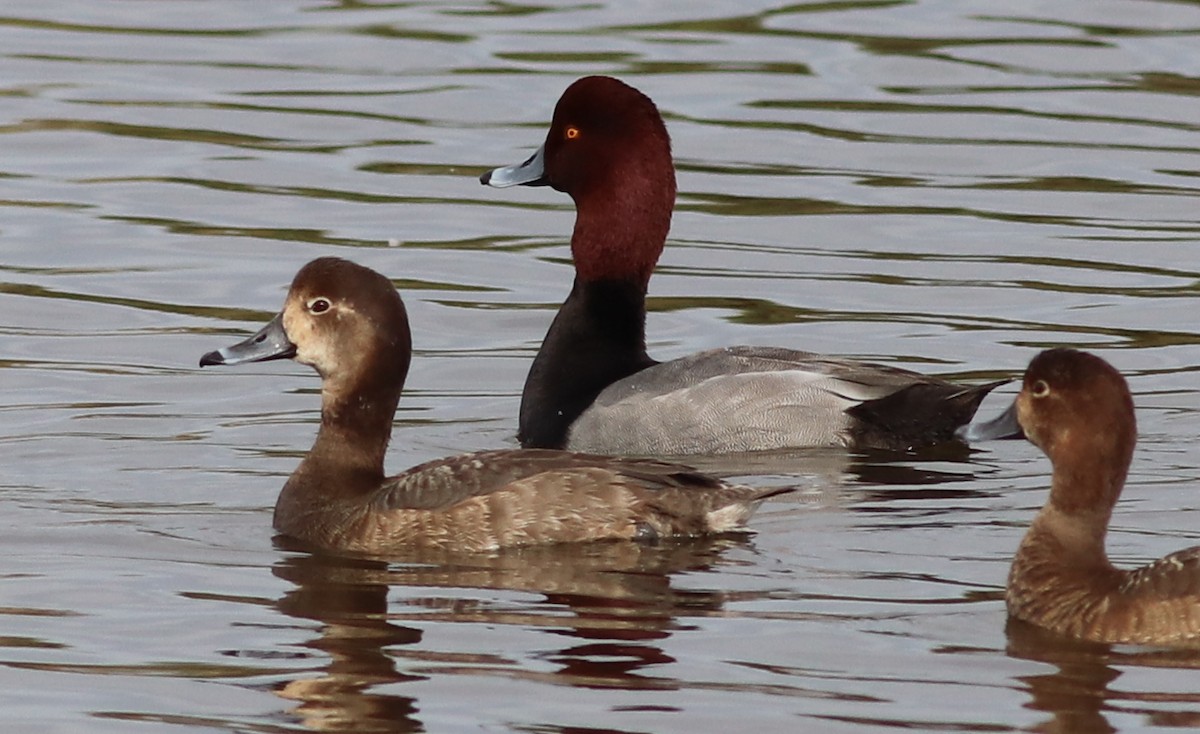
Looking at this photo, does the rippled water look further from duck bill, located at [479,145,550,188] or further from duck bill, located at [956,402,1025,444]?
duck bill, located at [479,145,550,188]

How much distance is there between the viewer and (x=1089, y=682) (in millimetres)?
7254

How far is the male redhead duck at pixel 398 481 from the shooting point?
8.92 m

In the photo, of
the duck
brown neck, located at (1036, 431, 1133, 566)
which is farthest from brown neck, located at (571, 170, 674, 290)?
brown neck, located at (1036, 431, 1133, 566)

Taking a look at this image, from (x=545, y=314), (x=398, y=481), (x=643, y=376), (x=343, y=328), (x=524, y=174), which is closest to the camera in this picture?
(x=398, y=481)

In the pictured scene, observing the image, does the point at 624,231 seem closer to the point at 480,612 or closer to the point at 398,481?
the point at 398,481

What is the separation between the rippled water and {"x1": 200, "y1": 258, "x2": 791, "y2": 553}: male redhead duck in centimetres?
14

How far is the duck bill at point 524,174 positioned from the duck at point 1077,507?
464 cm

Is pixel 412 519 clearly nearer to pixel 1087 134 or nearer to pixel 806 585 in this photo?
pixel 806 585

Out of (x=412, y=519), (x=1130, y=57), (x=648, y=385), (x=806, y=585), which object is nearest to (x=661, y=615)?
(x=806, y=585)

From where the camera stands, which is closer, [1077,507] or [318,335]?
[1077,507]

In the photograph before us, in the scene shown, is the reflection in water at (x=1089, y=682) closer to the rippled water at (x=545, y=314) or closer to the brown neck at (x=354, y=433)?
the rippled water at (x=545, y=314)

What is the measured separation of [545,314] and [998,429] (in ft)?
18.8

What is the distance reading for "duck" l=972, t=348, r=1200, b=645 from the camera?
7.66m

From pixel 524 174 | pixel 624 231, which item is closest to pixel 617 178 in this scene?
pixel 624 231
